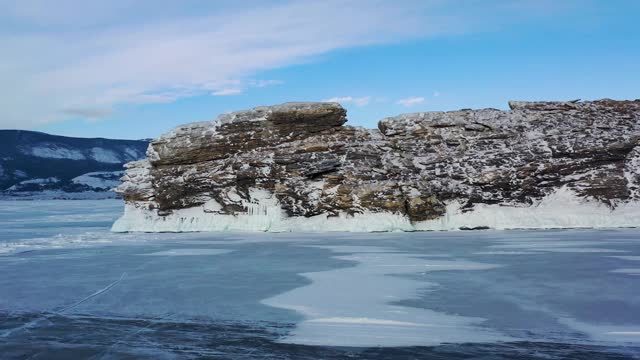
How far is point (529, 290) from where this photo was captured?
9.20 meters

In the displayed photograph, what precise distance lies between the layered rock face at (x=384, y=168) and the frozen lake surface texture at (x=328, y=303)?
7.03 meters

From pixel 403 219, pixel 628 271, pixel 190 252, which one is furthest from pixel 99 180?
pixel 628 271

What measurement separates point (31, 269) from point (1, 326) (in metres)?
5.62

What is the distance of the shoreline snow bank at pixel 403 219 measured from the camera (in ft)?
71.6

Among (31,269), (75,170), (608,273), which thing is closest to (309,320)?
(608,273)

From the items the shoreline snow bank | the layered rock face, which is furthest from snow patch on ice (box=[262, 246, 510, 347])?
the layered rock face

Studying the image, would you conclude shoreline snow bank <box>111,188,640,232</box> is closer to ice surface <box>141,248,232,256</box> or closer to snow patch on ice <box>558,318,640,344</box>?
ice surface <box>141,248,232,256</box>

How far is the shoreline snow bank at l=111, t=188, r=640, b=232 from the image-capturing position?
2183 centimetres

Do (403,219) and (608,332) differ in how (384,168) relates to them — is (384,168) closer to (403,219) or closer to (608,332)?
(403,219)

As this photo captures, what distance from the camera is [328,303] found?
328 inches

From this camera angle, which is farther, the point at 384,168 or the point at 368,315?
the point at 384,168

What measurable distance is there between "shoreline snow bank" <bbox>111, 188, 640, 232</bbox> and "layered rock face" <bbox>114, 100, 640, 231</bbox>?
54 mm

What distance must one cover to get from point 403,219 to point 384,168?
2.60 metres

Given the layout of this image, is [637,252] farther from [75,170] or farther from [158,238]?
[75,170]
